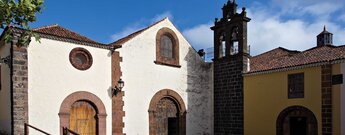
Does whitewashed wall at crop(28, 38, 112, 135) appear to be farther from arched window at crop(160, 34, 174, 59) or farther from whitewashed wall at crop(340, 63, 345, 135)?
whitewashed wall at crop(340, 63, 345, 135)

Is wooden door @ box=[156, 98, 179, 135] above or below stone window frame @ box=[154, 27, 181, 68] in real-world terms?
below

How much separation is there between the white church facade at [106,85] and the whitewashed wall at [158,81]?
4cm

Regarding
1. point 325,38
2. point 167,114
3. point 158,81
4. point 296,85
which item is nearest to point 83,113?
point 158,81

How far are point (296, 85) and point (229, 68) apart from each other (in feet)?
11.5

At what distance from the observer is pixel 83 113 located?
1096 centimetres

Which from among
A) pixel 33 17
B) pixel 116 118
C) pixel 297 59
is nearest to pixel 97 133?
pixel 116 118

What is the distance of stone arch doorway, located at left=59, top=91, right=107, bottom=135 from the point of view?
412 inches

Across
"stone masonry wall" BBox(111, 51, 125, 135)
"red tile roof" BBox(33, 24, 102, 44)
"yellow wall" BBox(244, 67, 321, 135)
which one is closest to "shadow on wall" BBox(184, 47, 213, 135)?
"yellow wall" BBox(244, 67, 321, 135)

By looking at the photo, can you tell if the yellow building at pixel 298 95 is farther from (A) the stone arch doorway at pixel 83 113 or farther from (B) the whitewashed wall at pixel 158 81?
(A) the stone arch doorway at pixel 83 113

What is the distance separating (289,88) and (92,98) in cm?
788

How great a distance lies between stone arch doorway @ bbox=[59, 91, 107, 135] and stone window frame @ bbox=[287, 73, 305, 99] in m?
7.52

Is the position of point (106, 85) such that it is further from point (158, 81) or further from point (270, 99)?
point (270, 99)

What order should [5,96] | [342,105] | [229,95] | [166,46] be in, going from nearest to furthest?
[5,96], [342,105], [166,46], [229,95]

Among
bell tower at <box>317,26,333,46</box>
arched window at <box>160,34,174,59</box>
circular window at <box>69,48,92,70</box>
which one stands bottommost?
circular window at <box>69,48,92,70</box>
